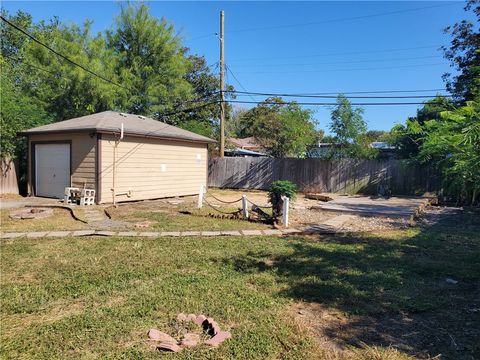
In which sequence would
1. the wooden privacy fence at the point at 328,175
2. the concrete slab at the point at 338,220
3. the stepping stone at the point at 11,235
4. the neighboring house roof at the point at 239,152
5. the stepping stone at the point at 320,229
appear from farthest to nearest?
the neighboring house roof at the point at 239,152, the wooden privacy fence at the point at 328,175, the concrete slab at the point at 338,220, the stepping stone at the point at 320,229, the stepping stone at the point at 11,235

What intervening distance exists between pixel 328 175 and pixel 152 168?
8957mm

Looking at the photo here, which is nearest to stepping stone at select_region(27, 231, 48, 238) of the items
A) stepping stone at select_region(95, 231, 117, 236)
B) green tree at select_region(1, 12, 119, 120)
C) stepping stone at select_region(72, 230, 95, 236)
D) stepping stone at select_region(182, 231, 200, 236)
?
stepping stone at select_region(72, 230, 95, 236)

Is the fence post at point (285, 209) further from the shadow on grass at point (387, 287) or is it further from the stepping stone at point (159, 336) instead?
the stepping stone at point (159, 336)

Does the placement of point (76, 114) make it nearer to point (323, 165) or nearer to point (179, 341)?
point (323, 165)

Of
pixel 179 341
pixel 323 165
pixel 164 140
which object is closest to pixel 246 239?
pixel 179 341

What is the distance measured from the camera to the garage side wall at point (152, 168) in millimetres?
12391

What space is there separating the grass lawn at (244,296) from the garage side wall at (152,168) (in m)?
5.99

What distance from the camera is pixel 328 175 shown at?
18703mm

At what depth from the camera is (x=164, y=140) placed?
47.9 ft

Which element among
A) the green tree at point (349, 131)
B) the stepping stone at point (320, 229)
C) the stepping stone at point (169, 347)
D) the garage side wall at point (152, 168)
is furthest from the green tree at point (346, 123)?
the stepping stone at point (169, 347)

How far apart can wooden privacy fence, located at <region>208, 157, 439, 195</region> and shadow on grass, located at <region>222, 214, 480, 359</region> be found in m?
10.5

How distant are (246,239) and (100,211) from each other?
17.5ft

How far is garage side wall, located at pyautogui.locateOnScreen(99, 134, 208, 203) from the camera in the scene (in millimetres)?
12391

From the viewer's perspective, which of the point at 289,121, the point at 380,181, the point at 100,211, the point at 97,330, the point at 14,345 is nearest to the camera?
the point at 14,345
